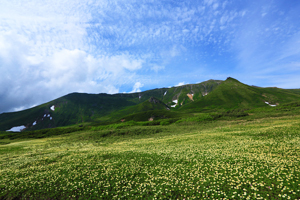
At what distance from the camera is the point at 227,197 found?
12.1 metres

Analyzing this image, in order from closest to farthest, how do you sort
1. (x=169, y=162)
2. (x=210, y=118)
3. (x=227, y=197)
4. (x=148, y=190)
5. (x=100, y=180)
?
(x=227, y=197), (x=148, y=190), (x=100, y=180), (x=169, y=162), (x=210, y=118)

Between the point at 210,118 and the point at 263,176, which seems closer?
the point at 263,176

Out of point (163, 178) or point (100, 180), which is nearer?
point (163, 178)

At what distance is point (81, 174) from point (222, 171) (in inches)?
727

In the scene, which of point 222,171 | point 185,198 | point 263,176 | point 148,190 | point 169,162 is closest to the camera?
point 185,198

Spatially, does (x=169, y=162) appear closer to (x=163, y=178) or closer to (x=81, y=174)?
(x=163, y=178)

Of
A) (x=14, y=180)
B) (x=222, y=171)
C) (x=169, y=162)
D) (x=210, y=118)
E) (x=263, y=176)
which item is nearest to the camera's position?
(x=263, y=176)

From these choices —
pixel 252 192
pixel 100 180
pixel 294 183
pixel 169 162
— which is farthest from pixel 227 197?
pixel 100 180

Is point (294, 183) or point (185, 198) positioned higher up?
point (294, 183)

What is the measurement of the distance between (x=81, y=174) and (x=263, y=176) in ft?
71.6

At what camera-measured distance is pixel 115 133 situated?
75812mm

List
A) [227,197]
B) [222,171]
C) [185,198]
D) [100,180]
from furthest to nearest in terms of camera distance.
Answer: [100,180] → [222,171] → [185,198] → [227,197]

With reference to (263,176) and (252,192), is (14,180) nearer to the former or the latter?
(252,192)

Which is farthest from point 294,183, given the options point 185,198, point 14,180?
point 14,180
